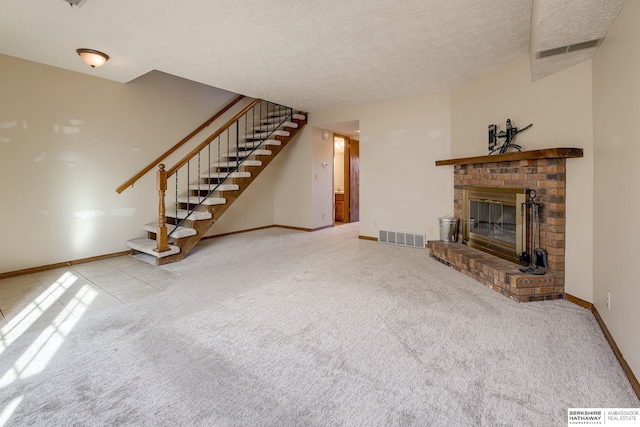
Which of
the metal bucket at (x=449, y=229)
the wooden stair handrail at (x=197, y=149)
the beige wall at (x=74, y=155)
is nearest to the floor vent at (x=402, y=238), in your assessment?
the metal bucket at (x=449, y=229)

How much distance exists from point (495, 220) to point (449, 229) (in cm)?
76

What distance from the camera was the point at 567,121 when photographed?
282cm

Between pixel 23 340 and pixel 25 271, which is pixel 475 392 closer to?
pixel 23 340

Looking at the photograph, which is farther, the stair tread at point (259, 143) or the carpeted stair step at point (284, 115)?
the carpeted stair step at point (284, 115)

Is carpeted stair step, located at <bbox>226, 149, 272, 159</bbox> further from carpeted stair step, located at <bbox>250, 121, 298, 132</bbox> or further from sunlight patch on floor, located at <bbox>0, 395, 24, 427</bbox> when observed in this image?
sunlight patch on floor, located at <bbox>0, 395, 24, 427</bbox>

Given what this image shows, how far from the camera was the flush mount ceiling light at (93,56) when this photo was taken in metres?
3.27

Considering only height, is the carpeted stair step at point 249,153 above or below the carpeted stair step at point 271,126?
below

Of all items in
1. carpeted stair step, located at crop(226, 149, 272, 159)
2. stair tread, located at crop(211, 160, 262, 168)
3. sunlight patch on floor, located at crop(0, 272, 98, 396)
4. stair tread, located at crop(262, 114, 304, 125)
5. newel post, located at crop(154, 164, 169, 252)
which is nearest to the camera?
sunlight patch on floor, located at crop(0, 272, 98, 396)

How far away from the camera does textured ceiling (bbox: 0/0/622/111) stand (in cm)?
246

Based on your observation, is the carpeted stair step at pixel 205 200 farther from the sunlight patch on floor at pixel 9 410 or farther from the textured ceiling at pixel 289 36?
the sunlight patch on floor at pixel 9 410

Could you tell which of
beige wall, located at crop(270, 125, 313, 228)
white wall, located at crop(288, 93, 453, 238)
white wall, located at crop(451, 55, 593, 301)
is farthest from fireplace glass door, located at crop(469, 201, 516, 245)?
beige wall, located at crop(270, 125, 313, 228)

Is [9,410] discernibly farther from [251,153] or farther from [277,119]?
[277,119]

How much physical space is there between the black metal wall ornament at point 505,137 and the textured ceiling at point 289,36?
2.46 feet

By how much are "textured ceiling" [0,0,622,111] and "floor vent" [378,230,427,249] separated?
94.2 inches
